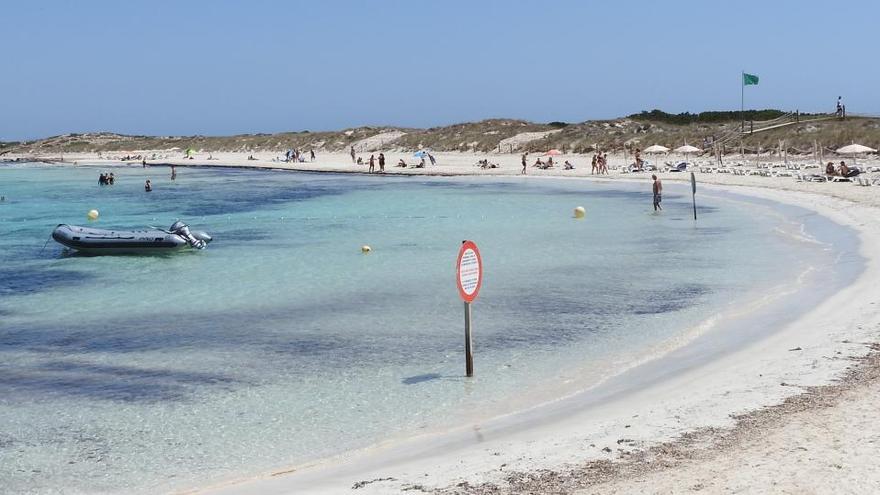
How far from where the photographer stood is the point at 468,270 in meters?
12.1

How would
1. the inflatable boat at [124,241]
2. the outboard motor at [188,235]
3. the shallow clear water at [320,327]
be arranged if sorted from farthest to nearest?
the outboard motor at [188,235], the inflatable boat at [124,241], the shallow clear water at [320,327]

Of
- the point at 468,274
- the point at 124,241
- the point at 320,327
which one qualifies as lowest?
Answer: the point at 320,327

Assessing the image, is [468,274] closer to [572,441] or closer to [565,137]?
[572,441]

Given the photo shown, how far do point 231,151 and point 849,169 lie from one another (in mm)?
114490

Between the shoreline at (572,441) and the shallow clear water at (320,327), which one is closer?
the shoreline at (572,441)

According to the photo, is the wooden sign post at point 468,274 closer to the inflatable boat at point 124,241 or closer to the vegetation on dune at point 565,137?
the inflatable boat at point 124,241

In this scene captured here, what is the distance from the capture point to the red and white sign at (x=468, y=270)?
11.9 m

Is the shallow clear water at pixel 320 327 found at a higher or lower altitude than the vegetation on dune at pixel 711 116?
lower

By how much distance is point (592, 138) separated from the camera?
9031 cm

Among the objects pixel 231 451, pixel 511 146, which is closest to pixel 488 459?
pixel 231 451

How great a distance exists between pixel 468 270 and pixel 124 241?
62.4ft

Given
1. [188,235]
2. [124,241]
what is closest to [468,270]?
[188,235]

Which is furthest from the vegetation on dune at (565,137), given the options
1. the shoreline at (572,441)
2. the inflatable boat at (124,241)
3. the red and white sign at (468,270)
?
the red and white sign at (468,270)

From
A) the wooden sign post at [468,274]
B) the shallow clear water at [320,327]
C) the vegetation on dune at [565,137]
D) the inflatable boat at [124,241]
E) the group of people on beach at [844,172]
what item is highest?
the vegetation on dune at [565,137]
